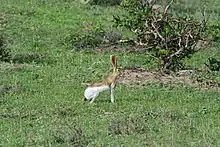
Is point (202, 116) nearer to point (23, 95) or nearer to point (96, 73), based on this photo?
point (23, 95)

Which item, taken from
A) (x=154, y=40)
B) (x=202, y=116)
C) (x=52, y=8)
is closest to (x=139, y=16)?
(x=154, y=40)

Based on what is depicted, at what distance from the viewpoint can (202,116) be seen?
10648 millimetres

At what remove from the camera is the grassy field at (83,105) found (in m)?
8.80

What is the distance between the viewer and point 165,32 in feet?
49.3

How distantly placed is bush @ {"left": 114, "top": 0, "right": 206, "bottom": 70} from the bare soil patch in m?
0.45

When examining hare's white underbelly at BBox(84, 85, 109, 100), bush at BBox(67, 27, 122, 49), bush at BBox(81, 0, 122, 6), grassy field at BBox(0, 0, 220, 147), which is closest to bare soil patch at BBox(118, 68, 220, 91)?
grassy field at BBox(0, 0, 220, 147)

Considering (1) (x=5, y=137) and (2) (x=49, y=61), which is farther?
(2) (x=49, y=61)

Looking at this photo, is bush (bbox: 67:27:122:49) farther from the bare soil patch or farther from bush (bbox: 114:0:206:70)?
the bare soil patch

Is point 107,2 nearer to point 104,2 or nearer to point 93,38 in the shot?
point 104,2

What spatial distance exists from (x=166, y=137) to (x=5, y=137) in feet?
6.50

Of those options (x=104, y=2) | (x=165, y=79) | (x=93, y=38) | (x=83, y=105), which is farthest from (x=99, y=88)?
(x=104, y=2)

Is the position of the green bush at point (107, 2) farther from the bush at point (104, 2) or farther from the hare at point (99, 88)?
the hare at point (99, 88)

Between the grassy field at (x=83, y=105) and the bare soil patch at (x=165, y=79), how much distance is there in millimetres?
368

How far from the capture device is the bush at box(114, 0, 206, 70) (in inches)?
584
